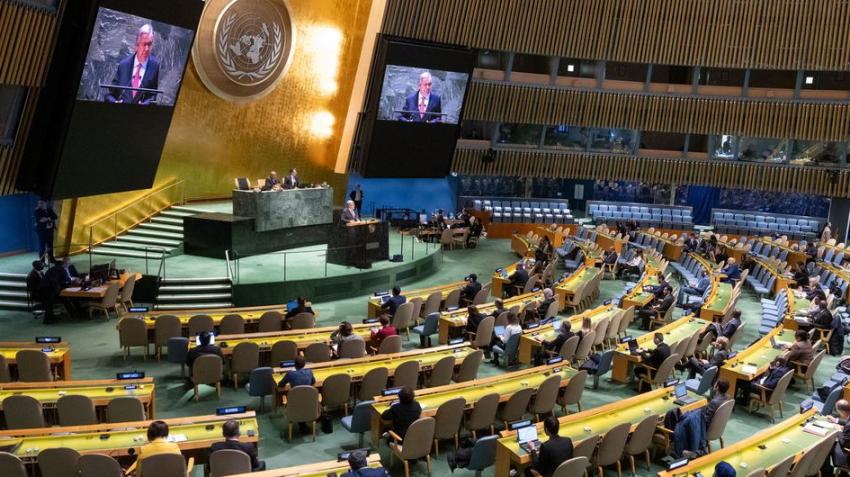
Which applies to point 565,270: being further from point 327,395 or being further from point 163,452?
point 163,452

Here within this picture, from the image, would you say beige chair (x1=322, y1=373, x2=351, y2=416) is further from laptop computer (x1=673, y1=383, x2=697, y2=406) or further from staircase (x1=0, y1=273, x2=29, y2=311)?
staircase (x1=0, y1=273, x2=29, y2=311)

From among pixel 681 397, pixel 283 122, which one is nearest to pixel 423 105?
pixel 283 122

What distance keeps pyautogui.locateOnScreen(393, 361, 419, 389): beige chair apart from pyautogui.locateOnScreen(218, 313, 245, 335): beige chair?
3.45 metres

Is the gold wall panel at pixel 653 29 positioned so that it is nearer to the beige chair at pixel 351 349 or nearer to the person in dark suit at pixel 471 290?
the person in dark suit at pixel 471 290

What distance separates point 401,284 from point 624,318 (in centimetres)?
645

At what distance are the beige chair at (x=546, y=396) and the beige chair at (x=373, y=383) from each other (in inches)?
76.6

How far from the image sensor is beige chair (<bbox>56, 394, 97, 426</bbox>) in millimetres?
7758

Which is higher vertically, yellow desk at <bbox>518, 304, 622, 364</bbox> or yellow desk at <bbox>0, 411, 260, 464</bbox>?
yellow desk at <bbox>518, 304, 622, 364</bbox>

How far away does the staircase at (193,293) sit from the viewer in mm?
14828

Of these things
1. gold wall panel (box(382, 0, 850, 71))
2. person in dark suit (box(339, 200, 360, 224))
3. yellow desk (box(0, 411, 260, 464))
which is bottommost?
yellow desk (box(0, 411, 260, 464))

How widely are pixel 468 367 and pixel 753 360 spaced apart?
15.1 ft

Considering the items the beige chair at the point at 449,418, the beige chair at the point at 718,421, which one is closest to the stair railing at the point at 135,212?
the beige chair at the point at 449,418

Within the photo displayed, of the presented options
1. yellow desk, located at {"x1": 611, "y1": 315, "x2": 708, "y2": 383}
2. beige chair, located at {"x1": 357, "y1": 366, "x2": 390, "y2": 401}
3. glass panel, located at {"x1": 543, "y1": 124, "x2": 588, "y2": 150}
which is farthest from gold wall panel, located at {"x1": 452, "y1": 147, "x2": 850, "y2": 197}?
beige chair, located at {"x1": 357, "y1": 366, "x2": 390, "y2": 401}

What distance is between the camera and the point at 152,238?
60.9ft
